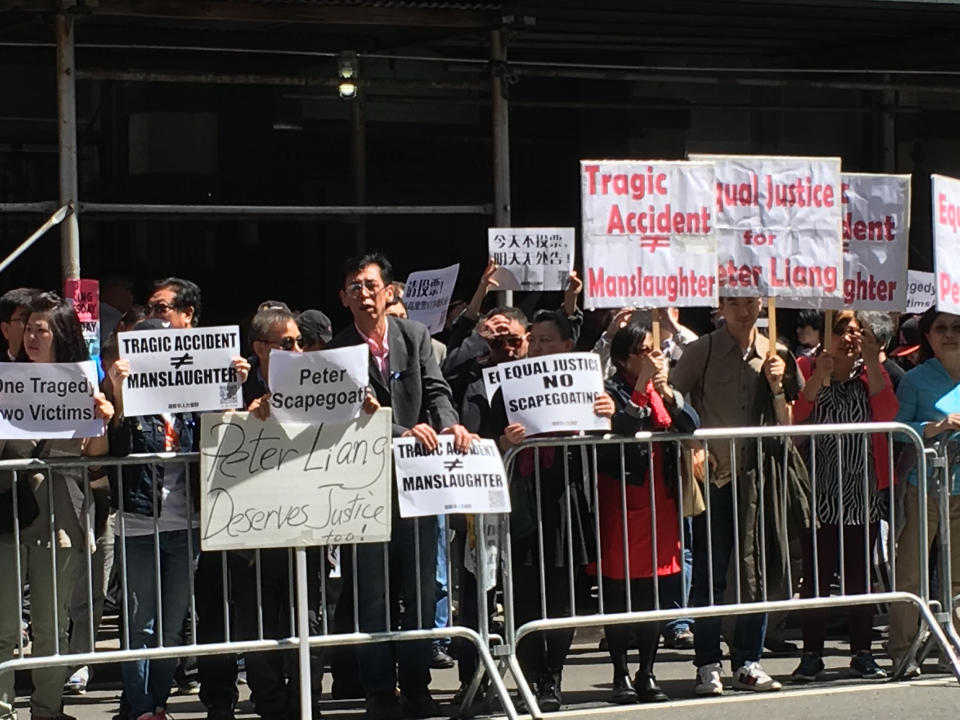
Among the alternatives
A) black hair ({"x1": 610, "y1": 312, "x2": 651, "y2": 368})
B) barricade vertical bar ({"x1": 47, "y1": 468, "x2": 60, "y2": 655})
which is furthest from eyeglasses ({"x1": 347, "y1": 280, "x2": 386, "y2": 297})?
barricade vertical bar ({"x1": 47, "y1": 468, "x2": 60, "y2": 655})

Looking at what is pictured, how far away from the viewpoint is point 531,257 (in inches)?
399

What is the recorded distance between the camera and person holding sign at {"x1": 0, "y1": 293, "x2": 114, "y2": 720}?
7.45 metres

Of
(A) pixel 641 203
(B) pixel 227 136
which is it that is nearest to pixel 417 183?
(B) pixel 227 136

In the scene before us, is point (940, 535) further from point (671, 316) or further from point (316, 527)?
point (316, 527)

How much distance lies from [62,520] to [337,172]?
19.6 feet

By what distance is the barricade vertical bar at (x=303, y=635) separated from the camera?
285 inches

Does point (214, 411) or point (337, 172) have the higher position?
point (337, 172)

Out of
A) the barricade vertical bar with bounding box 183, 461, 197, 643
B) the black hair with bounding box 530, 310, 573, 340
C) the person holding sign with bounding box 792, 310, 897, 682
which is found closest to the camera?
the barricade vertical bar with bounding box 183, 461, 197, 643

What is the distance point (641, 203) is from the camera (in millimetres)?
8188

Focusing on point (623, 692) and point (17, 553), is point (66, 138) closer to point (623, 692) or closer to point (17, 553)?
point (17, 553)

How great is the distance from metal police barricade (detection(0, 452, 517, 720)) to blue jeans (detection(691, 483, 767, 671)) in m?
1.20

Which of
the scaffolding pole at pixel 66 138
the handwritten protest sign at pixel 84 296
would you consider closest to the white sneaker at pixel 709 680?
the handwritten protest sign at pixel 84 296

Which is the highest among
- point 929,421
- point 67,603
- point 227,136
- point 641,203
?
point 227,136

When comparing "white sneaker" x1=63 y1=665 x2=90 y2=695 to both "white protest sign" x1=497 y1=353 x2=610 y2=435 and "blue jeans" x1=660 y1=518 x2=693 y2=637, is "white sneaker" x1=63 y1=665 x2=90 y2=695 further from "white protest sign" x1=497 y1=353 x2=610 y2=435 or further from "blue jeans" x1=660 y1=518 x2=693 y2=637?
"blue jeans" x1=660 y1=518 x2=693 y2=637
